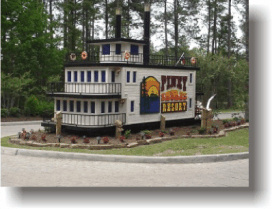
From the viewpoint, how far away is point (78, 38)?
4416 cm

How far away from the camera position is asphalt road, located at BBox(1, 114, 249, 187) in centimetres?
1081

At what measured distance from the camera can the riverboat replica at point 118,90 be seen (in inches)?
770

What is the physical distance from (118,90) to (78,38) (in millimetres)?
25546

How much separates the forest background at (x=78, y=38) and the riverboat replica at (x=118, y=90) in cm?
445

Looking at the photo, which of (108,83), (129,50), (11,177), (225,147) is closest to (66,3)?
(129,50)

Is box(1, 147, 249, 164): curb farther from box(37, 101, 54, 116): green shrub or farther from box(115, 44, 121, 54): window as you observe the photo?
box(37, 101, 54, 116): green shrub

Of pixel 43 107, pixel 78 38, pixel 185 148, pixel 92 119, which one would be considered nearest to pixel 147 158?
pixel 185 148

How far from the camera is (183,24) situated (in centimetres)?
4522

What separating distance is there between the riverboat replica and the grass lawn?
2986 mm

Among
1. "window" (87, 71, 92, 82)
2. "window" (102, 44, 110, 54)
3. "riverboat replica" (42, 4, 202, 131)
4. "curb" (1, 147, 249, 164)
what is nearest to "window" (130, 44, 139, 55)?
"riverboat replica" (42, 4, 202, 131)

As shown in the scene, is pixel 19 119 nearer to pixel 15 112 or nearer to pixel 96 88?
pixel 15 112

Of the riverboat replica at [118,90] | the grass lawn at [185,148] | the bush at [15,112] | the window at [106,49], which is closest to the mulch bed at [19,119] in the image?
the bush at [15,112]

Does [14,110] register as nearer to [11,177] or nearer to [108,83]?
[108,83]

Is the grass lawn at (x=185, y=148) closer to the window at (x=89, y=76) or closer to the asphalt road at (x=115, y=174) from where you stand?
the asphalt road at (x=115, y=174)
